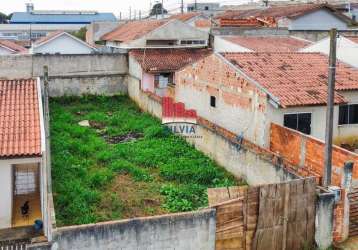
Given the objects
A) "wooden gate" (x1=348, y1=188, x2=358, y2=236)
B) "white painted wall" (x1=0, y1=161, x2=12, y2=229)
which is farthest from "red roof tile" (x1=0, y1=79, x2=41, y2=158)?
"wooden gate" (x1=348, y1=188, x2=358, y2=236)

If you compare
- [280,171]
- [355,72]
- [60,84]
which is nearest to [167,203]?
[280,171]

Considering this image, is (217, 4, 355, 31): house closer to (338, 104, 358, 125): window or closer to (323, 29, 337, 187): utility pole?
(338, 104, 358, 125): window

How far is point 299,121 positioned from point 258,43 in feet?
45.0

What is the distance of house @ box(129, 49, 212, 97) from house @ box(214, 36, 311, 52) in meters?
1.92

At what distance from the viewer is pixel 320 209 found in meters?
10.3

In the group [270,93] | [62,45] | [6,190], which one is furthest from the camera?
[62,45]

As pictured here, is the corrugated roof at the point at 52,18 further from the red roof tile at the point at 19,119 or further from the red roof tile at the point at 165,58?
the red roof tile at the point at 19,119

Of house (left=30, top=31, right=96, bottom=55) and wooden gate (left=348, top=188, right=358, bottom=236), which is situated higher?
house (left=30, top=31, right=96, bottom=55)

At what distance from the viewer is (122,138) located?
68.3 feet

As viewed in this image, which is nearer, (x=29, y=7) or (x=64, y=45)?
(x=64, y=45)

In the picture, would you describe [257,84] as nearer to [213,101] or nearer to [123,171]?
[213,101]

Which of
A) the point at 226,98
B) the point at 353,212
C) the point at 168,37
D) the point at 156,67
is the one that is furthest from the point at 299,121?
the point at 168,37

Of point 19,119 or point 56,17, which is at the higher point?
point 56,17

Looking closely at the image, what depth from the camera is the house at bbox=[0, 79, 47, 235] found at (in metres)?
12.1
